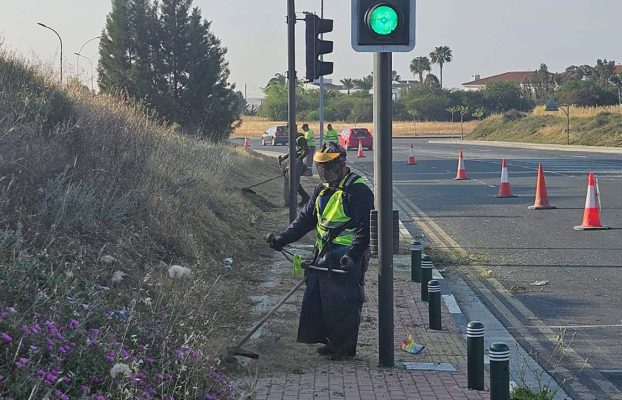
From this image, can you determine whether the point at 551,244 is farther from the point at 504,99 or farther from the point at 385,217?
the point at 504,99

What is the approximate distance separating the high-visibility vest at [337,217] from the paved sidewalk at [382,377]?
878mm

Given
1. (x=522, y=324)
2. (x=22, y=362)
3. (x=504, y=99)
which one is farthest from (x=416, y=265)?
(x=504, y=99)

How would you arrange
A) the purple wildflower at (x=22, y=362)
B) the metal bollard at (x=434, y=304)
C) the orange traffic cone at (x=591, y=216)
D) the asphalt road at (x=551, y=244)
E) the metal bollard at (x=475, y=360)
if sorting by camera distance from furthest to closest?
the orange traffic cone at (x=591, y=216) → the asphalt road at (x=551, y=244) → the metal bollard at (x=434, y=304) → the metal bollard at (x=475, y=360) → the purple wildflower at (x=22, y=362)

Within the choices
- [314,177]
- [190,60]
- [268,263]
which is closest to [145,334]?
[268,263]

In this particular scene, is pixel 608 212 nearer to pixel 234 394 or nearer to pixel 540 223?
pixel 540 223

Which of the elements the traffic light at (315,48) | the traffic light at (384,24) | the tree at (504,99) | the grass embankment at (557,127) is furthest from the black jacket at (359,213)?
the tree at (504,99)

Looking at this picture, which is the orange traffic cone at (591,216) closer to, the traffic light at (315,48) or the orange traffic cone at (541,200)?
the orange traffic cone at (541,200)

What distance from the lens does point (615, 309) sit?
9.20m

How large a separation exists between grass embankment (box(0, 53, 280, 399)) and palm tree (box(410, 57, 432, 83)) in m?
117

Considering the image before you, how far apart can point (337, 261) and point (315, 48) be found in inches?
233

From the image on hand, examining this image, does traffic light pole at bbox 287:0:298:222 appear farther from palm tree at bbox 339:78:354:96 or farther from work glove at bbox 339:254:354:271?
palm tree at bbox 339:78:354:96

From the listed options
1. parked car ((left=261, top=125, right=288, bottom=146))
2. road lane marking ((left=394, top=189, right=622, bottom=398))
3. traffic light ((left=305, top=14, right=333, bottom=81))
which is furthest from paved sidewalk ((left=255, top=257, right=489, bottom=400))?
parked car ((left=261, top=125, right=288, bottom=146))

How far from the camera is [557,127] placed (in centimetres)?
6394

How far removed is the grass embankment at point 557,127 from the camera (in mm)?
56469
